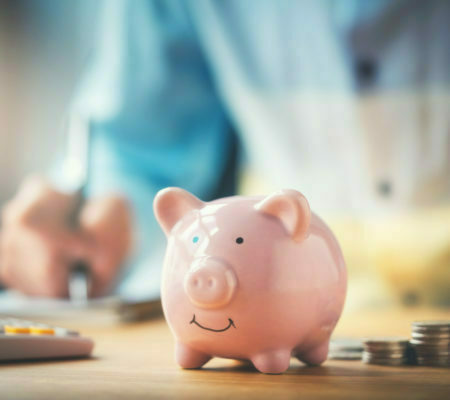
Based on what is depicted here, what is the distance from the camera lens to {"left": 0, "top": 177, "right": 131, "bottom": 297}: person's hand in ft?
4.58

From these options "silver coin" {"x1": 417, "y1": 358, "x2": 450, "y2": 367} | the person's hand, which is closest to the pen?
the person's hand

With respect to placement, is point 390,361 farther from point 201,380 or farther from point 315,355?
point 201,380

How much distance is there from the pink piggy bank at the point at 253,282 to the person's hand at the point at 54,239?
0.90m

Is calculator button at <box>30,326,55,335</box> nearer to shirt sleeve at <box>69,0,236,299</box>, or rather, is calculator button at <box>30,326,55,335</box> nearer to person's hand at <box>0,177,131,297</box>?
person's hand at <box>0,177,131,297</box>

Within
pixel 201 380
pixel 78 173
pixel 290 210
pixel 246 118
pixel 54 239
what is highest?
pixel 246 118

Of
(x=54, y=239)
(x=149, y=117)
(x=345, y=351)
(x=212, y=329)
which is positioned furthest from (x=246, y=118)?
(x=212, y=329)

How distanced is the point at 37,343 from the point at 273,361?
244mm

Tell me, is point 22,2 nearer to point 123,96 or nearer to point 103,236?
point 123,96

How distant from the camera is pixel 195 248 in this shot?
21.0 inches

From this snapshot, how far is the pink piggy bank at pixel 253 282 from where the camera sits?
1.66 ft

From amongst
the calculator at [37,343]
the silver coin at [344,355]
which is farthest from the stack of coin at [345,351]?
the calculator at [37,343]

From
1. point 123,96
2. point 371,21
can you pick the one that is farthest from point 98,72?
point 371,21

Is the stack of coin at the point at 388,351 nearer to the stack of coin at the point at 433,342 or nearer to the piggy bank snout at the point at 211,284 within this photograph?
the stack of coin at the point at 433,342

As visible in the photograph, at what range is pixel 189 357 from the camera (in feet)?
1.84
